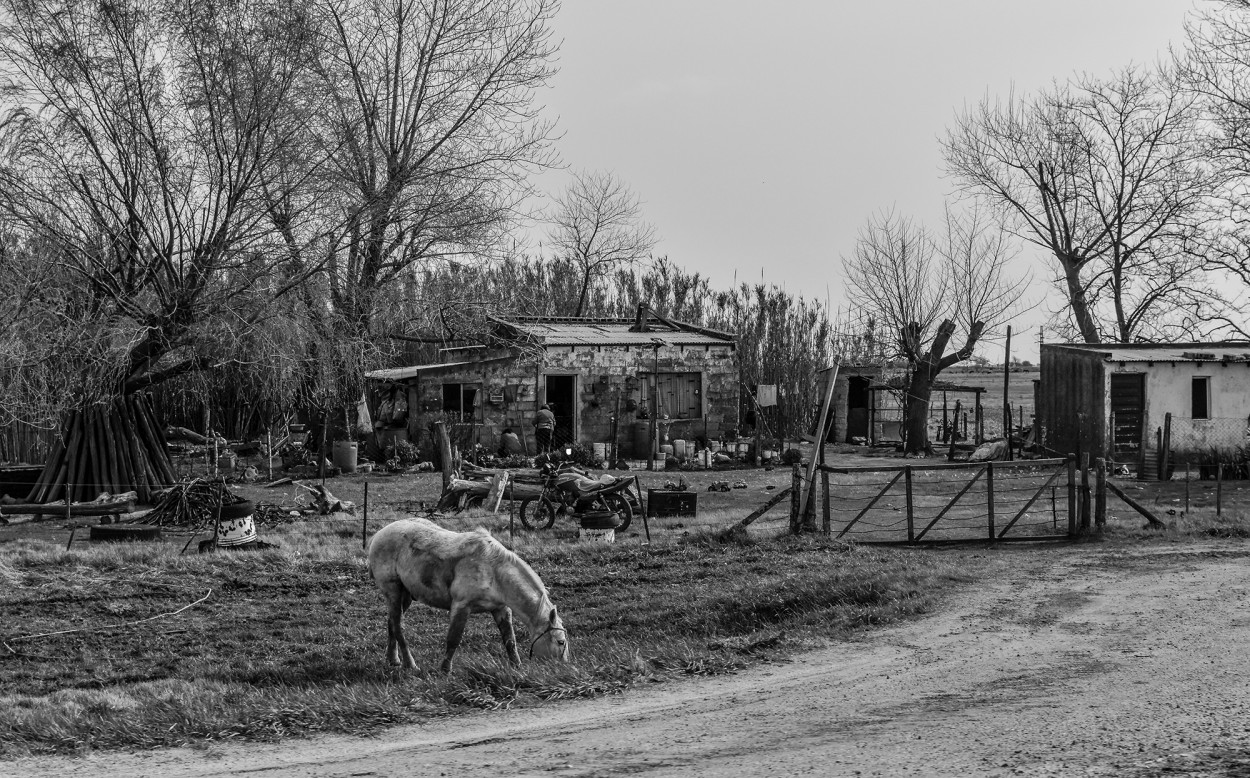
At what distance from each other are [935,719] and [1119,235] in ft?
125

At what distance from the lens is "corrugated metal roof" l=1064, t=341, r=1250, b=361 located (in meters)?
28.9

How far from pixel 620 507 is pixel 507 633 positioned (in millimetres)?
8821

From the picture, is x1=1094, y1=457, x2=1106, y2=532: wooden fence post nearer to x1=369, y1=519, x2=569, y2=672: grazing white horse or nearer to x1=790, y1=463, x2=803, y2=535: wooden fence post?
x1=790, y1=463, x2=803, y2=535: wooden fence post

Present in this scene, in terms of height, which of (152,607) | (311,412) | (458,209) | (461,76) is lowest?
(152,607)

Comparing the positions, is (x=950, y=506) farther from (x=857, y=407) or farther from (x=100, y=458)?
(x=857, y=407)

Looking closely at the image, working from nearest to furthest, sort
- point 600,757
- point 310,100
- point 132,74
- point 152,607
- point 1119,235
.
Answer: point 600,757
point 152,607
point 132,74
point 310,100
point 1119,235

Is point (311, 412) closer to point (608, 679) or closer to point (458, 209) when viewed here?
point (458, 209)

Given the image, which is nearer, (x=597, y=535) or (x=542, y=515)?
(x=597, y=535)

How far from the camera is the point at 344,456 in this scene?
28.6 metres

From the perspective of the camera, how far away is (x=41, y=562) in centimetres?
1482

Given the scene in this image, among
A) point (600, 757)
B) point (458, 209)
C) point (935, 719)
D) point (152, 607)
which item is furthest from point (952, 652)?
point (458, 209)

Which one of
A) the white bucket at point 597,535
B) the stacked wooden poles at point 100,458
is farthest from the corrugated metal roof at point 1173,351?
the stacked wooden poles at point 100,458

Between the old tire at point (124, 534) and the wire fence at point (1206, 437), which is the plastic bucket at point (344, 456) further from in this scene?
the wire fence at point (1206, 437)

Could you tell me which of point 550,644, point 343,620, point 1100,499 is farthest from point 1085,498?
point 343,620
